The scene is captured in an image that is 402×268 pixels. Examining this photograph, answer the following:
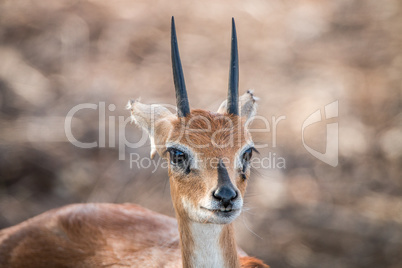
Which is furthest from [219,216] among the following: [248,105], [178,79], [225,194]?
[248,105]

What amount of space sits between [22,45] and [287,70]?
18.3 feet

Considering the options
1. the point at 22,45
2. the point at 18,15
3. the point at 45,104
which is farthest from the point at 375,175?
the point at 18,15

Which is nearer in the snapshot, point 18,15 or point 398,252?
point 398,252

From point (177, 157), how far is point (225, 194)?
0.66 m

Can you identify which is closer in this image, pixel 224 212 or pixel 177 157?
pixel 224 212

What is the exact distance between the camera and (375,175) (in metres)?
7.23

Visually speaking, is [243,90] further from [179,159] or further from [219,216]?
[219,216]

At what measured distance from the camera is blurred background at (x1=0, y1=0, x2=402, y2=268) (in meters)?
6.86

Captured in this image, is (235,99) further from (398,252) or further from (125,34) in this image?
(125,34)

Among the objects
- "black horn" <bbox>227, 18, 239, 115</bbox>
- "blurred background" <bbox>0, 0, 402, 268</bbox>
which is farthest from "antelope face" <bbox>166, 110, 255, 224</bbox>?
"blurred background" <bbox>0, 0, 402, 268</bbox>

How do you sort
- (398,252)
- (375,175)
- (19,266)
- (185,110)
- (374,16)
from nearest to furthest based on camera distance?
(185,110) < (19,266) < (398,252) < (375,175) < (374,16)

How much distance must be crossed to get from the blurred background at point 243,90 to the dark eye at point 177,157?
303 centimetres

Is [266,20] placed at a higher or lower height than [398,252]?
higher

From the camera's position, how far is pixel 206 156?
3.68 metres
